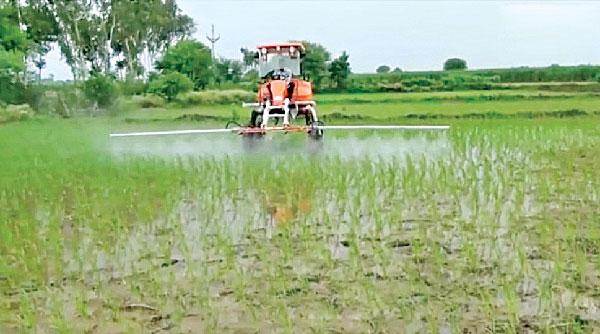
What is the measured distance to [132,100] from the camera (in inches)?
680

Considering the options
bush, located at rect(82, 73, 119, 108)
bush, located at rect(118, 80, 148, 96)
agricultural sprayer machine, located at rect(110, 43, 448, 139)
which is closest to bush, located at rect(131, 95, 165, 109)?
bush, located at rect(118, 80, 148, 96)

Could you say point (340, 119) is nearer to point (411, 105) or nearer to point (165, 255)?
point (411, 105)

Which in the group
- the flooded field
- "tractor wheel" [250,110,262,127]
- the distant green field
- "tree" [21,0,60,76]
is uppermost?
"tree" [21,0,60,76]

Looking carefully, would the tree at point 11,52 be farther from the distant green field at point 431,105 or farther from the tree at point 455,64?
the tree at point 455,64

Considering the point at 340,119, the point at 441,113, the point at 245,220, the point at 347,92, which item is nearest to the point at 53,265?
the point at 245,220

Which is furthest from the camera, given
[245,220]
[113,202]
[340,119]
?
[340,119]

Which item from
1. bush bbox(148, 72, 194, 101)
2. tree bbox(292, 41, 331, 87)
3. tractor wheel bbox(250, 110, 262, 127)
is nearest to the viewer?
tractor wheel bbox(250, 110, 262, 127)

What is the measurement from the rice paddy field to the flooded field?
12mm

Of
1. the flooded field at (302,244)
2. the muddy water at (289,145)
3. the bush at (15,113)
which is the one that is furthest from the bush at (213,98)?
the flooded field at (302,244)

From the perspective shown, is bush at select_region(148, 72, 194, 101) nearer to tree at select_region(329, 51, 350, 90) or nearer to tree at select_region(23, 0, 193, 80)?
tree at select_region(23, 0, 193, 80)

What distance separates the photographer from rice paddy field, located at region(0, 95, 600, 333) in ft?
8.53

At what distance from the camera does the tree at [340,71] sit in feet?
68.3

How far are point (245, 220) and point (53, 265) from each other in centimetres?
126

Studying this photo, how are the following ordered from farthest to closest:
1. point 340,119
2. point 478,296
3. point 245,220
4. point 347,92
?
point 347,92 → point 340,119 → point 245,220 → point 478,296
